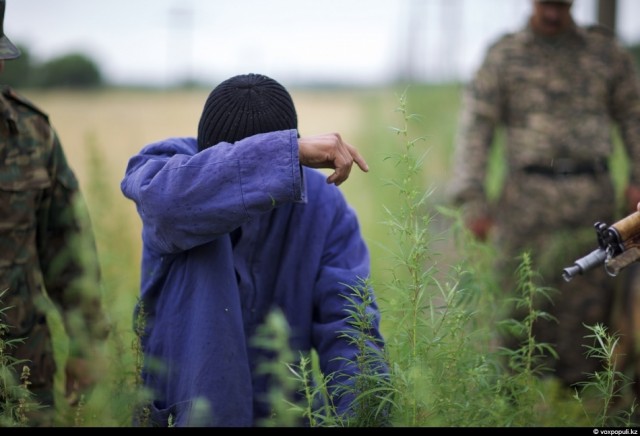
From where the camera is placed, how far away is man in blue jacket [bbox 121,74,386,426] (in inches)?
97.5

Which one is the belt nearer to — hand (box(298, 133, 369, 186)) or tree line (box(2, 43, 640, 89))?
hand (box(298, 133, 369, 186))

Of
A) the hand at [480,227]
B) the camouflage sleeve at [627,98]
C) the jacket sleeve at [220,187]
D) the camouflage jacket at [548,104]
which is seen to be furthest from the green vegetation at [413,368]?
the camouflage sleeve at [627,98]

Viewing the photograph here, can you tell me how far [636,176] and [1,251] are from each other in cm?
376

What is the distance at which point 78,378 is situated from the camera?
342 cm

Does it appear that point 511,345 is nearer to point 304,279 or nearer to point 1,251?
point 304,279

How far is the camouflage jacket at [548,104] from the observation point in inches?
214

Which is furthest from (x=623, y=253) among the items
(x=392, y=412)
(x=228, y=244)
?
(x=228, y=244)

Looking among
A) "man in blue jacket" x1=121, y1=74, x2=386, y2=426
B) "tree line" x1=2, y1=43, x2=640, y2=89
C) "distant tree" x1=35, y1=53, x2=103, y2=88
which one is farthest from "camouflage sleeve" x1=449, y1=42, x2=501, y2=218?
"distant tree" x1=35, y1=53, x2=103, y2=88

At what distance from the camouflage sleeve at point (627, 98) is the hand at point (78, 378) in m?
3.51

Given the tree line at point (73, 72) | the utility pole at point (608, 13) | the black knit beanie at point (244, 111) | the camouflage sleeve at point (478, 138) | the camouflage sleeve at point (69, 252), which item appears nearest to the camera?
the black knit beanie at point (244, 111)

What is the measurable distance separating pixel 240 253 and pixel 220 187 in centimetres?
40

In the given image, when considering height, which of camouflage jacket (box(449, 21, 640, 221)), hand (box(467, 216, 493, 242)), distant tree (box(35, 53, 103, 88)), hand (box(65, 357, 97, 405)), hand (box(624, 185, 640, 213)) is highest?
camouflage jacket (box(449, 21, 640, 221))

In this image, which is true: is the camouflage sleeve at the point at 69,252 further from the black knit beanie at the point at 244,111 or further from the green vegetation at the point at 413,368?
the black knit beanie at the point at 244,111

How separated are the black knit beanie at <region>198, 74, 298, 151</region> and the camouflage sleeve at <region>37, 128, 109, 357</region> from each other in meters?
0.88
